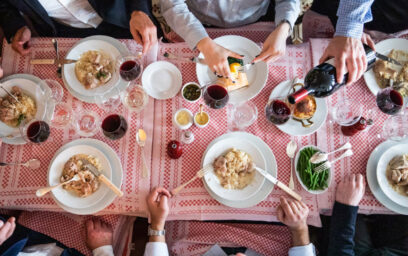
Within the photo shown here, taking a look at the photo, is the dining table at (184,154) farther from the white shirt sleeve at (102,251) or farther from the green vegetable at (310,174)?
the white shirt sleeve at (102,251)

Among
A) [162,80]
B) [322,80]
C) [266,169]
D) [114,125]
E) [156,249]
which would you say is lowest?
[156,249]

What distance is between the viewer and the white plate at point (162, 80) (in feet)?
4.38

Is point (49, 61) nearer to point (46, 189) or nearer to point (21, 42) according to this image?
point (21, 42)

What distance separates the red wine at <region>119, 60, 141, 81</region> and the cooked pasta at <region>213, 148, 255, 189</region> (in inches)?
21.4

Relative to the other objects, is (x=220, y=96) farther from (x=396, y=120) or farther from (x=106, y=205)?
(x=396, y=120)

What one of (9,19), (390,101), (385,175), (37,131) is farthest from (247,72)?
(9,19)

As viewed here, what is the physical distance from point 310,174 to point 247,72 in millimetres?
551

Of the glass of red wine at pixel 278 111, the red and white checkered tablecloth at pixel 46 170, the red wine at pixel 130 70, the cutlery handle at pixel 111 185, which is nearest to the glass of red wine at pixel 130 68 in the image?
→ the red wine at pixel 130 70

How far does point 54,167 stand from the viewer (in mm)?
1227

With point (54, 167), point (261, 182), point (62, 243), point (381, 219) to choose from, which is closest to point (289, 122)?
point (261, 182)

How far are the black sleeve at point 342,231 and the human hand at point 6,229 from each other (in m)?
1.50

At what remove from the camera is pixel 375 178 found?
126 cm

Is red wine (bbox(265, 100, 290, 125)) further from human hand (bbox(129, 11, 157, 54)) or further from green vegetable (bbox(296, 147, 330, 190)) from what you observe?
human hand (bbox(129, 11, 157, 54))

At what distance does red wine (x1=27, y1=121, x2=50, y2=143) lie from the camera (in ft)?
4.03
